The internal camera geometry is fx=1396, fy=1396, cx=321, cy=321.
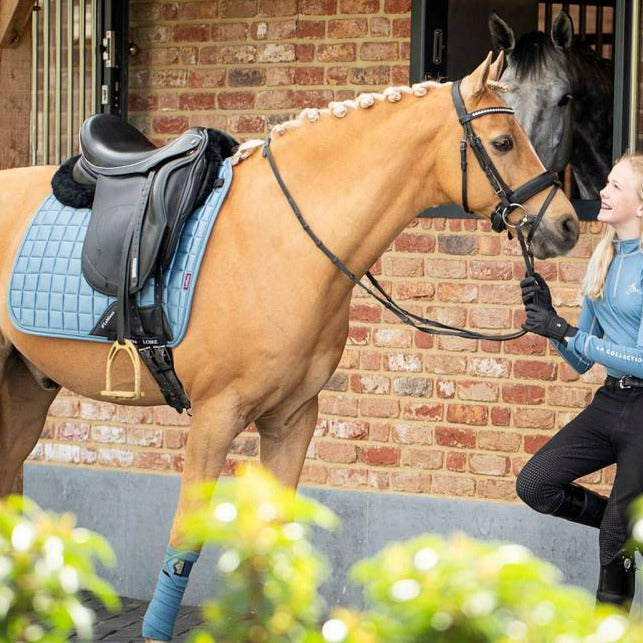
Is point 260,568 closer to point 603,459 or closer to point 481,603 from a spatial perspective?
point 481,603

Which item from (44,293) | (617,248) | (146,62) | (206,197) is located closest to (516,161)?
(617,248)

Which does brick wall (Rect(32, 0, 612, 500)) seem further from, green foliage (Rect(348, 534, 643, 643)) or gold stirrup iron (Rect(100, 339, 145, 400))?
green foliage (Rect(348, 534, 643, 643))

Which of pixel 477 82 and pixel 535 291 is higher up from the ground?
pixel 477 82

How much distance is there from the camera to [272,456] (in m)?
4.48

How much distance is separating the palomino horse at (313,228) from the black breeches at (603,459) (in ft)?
1.73

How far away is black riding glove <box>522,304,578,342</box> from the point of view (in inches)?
165

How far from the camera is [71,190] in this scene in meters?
4.66

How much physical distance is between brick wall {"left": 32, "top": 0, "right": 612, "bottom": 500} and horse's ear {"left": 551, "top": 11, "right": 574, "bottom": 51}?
0.69 meters

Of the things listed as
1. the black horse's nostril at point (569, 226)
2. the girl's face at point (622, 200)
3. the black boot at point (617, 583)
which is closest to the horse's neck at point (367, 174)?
the black horse's nostril at point (569, 226)

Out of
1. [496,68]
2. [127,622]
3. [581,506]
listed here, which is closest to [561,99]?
[496,68]

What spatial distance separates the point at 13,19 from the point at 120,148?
1820mm

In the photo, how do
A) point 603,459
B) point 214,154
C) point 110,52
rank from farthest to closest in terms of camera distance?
Answer: point 110,52 → point 214,154 → point 603,459

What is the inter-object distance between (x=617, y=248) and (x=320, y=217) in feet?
3.05

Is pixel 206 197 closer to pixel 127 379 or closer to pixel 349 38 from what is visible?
pixel 127 379
